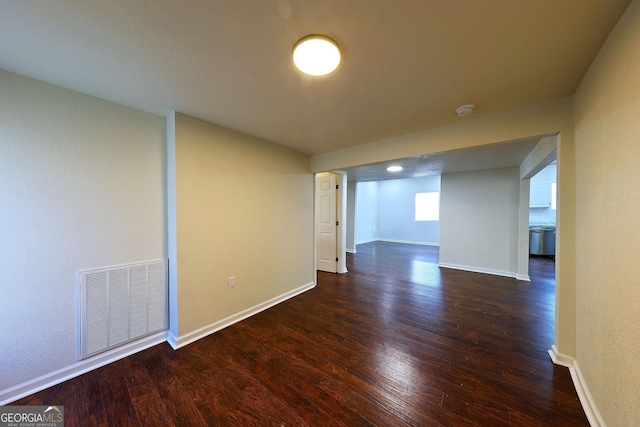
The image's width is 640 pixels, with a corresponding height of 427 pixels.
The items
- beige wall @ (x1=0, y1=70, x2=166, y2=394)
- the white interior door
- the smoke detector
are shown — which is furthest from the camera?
the white interior door

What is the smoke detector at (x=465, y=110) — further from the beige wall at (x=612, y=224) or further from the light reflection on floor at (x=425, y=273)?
the light reflection on floor at (x=425, y=273)

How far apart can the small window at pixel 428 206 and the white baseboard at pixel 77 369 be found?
8178 millimetres

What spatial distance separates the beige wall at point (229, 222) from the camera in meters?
2.19

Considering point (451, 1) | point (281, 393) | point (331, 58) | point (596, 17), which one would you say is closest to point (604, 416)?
point (281, 393)

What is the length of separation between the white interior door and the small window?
4.97 meters

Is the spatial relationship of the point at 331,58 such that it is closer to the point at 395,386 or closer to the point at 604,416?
the point at 395,386

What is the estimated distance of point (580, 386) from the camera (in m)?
1.58

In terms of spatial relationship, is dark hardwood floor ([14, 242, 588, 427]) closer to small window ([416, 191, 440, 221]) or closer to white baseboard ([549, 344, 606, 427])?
white baseboard ([549, 344, 606, 427])

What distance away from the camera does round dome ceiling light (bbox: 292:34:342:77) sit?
1.22 metres

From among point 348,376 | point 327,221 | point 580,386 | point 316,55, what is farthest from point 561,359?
point 327,221

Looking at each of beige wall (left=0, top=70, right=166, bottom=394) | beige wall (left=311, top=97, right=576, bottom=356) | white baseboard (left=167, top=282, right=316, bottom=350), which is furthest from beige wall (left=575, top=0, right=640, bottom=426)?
beige wall (left=0, top=70, right=166, bottom=394)

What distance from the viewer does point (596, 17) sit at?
42.3 inches

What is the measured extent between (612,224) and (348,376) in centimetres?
196

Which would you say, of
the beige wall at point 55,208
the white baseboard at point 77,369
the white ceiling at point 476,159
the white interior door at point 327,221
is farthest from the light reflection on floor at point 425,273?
the beige wall at point 55,208
